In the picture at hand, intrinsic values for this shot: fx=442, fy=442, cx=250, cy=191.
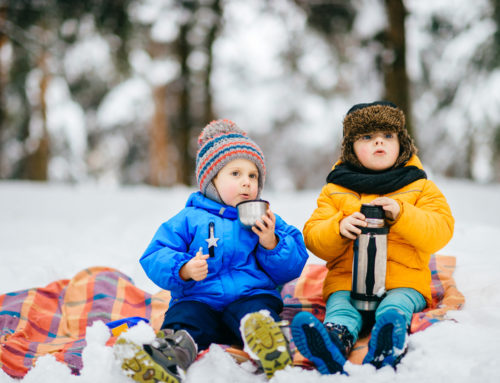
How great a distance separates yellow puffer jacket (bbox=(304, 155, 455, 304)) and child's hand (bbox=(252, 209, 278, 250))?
249mm

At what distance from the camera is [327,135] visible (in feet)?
43.7

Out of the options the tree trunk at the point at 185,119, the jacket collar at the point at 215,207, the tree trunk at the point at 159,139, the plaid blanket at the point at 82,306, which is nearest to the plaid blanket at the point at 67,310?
the plaid blanket at the point at 82,306

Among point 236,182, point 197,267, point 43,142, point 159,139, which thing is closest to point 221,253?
point 197,267

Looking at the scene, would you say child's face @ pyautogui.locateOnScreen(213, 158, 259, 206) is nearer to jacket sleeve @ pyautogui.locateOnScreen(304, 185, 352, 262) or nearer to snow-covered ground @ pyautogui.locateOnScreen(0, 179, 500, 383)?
jacket sleeve @ pyautogui.locateOnScreen(304, 185, 352, 262)

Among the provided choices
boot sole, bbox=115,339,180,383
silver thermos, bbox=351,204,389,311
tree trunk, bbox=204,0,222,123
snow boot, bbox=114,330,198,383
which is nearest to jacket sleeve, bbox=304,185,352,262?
silver thermos, bbox=351,204,389,311

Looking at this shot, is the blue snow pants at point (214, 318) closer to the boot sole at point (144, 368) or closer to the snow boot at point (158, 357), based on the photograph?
the snow boot at point (158, 357)

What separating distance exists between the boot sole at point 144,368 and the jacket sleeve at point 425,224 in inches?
46.0

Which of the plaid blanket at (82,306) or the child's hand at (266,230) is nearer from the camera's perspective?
the child's hand at (266,230)

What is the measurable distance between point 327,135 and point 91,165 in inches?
330

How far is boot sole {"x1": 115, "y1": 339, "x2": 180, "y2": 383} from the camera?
1544 mm

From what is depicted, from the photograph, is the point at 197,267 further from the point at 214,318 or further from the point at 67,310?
the point at 67,310

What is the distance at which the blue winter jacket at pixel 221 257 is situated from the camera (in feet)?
6.64

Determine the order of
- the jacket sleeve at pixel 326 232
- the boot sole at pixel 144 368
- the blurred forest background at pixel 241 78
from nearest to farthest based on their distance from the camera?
the boot sole at pixel 144 368 < the jacket sleeve at pixel 326 232 < the blurred forest background at pixel 241 78

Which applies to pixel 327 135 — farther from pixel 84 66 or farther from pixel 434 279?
pixel 434 279
